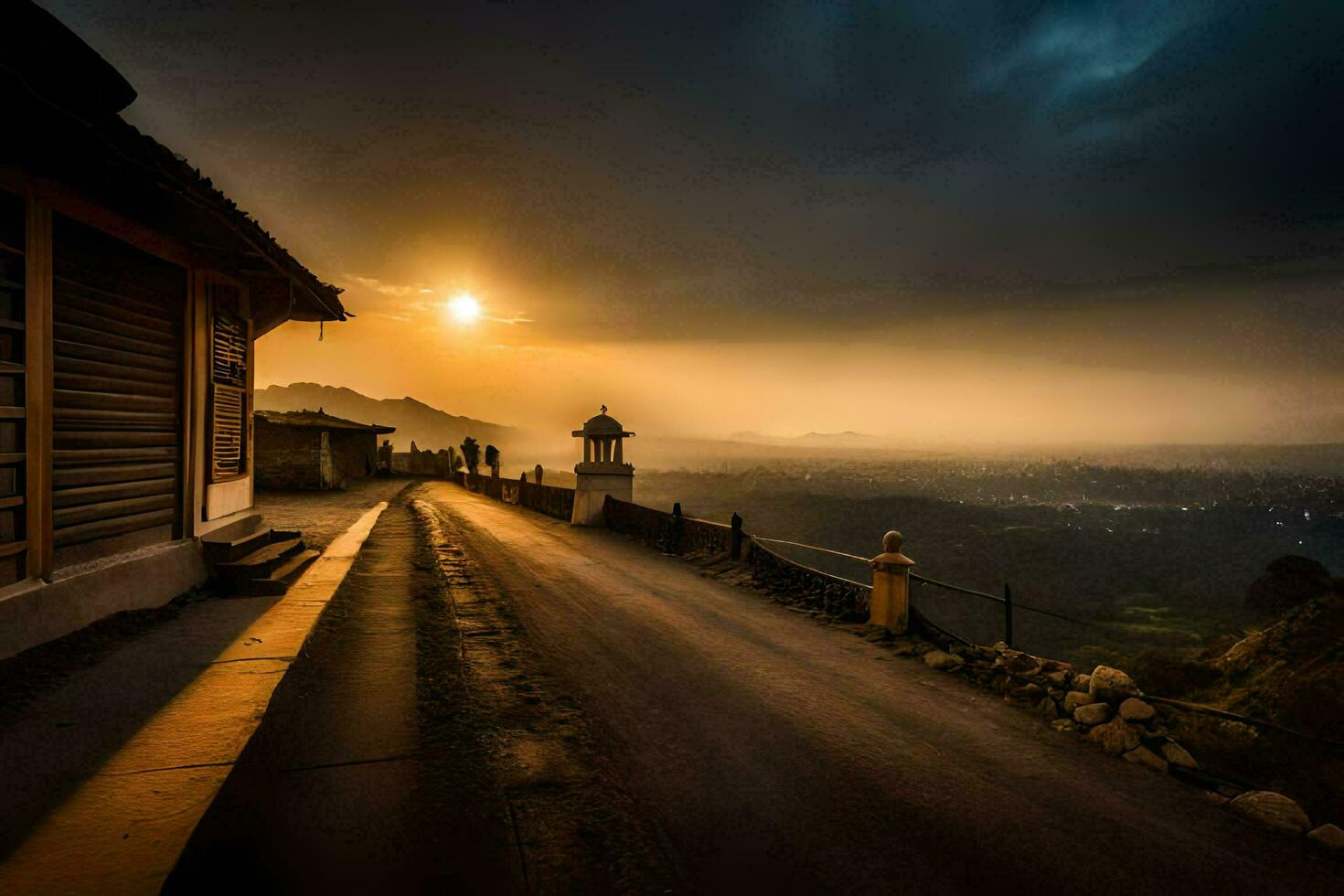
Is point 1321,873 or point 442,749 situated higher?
point 442,749

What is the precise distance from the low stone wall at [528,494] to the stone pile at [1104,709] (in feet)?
60.3

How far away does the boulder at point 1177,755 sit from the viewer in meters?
5.10

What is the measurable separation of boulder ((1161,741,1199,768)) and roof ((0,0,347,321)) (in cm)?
1051

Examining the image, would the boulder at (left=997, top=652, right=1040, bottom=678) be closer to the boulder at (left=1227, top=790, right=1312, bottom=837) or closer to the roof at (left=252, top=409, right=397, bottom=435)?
the boulder at (left=1227, top=790, right=1312, bottom=837)

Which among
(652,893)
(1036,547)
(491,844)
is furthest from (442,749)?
(1036,547)

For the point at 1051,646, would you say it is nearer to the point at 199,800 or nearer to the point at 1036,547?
the point at 1036,547

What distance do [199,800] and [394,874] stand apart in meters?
1.39

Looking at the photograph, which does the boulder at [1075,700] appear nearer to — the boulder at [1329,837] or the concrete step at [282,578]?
the boulder at [1329,837]

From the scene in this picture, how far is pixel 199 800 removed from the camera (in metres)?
3.37

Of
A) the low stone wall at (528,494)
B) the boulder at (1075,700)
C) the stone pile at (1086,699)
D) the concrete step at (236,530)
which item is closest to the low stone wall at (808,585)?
the stone pile at (1086,699)

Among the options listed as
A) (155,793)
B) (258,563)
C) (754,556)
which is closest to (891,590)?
(754,556)

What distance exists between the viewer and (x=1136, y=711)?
561cm

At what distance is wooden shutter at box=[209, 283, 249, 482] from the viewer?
8680 millimetres

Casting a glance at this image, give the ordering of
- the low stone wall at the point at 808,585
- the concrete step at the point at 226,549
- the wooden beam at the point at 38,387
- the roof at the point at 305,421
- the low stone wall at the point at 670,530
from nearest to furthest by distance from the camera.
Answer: the wooden beam at the point at 38,387 → the concrete step at the point at 226,549 → the low stone wall at the point at 808,585 → the low stone wall at the point at 670,530 → the roof at the point at 305,421
